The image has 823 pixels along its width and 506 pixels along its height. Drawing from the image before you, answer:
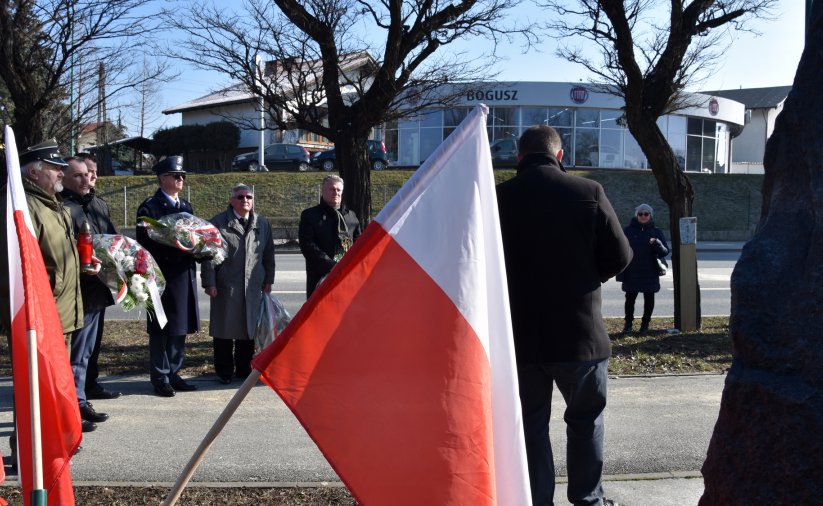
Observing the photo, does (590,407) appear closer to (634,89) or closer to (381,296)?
(381,296)

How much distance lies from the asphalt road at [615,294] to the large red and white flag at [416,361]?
9.75 meters

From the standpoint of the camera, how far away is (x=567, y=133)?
135 feet

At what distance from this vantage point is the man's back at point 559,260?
4160mm

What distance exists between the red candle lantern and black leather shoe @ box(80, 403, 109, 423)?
3.55 feet

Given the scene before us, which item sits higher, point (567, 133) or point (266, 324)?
point (567, 133)

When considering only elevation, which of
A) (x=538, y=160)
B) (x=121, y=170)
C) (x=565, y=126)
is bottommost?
(x=538, y=160)

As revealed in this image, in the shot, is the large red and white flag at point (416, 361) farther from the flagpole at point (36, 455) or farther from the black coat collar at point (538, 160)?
Result: the black coat collar at point (538, 160)

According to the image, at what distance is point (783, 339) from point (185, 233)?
5407 millimetres

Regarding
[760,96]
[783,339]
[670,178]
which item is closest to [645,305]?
[670,178]

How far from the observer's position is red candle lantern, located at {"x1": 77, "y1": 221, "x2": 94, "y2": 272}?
597cm

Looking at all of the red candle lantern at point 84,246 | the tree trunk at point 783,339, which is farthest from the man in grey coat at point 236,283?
the tree trunk at point 783,339

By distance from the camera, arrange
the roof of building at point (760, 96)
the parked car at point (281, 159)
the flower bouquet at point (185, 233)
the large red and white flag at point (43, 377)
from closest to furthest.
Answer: the large red and white flag at point (43, 377), the flower bouquet at point (185, 233), the parked car at point (281, 159), the roof of building at point (760, 96)

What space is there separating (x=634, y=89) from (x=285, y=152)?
106 feet

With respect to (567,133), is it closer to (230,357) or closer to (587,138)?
(587,138)
